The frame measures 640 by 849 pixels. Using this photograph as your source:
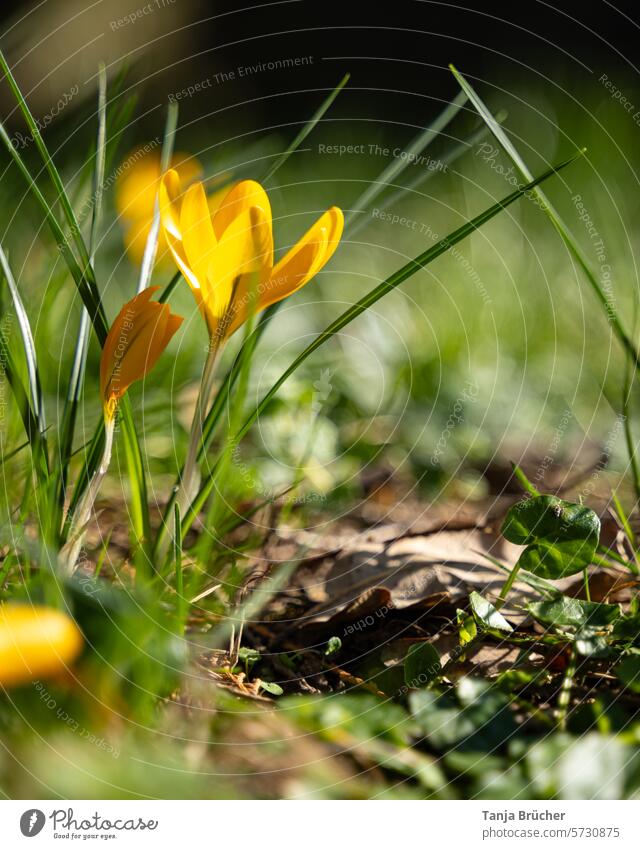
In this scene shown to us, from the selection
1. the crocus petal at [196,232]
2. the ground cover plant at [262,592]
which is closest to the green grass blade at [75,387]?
the ground cover plant at [262,592]

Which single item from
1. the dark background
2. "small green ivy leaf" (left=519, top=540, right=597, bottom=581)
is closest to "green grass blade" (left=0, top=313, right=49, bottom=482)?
"small green ivy leaf" (left=519, top=540, right=597, bottom=581)

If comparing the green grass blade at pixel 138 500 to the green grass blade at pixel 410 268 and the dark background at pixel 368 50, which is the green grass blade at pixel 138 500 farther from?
the dark background at pixel 368 50

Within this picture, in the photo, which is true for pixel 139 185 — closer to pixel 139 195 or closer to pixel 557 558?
pixel 139 195

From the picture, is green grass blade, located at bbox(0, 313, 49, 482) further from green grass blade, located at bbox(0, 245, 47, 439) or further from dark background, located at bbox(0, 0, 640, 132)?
dark background, located at bbox(0, 0, 640, 132)
